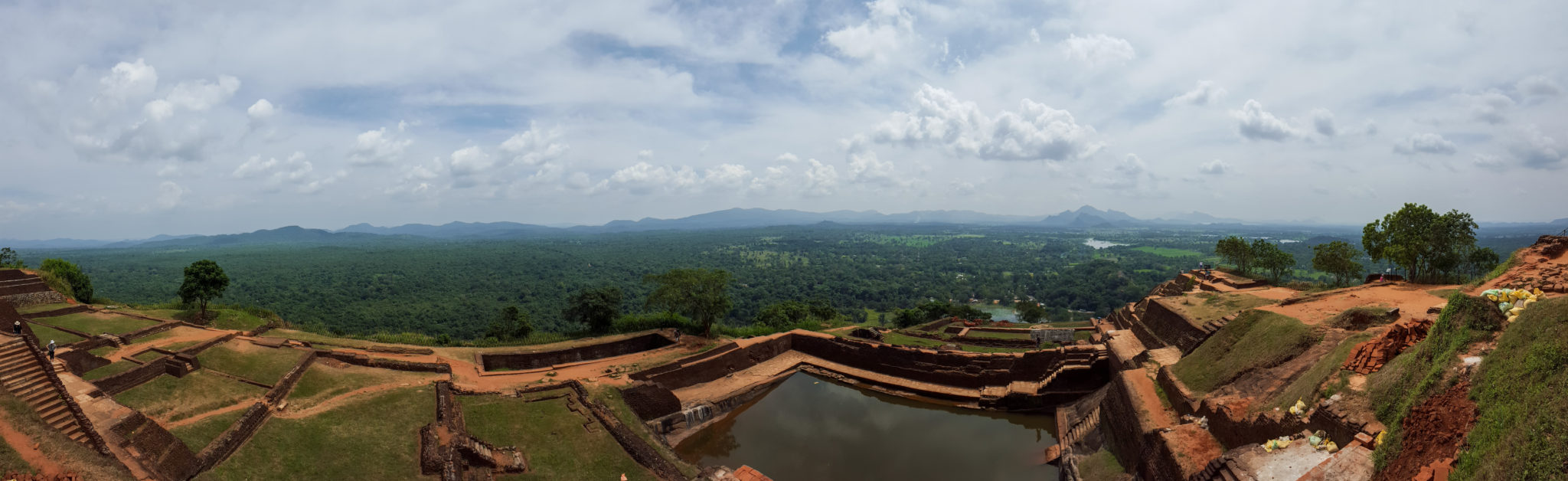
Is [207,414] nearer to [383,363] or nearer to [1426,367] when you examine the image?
[383,363]

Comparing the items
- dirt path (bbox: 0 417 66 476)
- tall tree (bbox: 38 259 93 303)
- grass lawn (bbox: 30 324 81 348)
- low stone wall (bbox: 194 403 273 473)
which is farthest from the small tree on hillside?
tall tree (bbox: 38 259 93 303)

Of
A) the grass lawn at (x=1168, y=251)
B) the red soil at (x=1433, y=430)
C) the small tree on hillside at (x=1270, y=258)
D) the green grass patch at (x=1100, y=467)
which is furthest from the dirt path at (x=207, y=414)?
the grass lawn at (x=1168, y=251)

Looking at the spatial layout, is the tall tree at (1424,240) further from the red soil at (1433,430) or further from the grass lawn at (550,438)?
the grass lawn at (550,438)

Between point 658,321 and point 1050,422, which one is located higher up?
point 658,321

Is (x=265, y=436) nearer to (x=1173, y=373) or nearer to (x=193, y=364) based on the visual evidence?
(x=193, y=364)

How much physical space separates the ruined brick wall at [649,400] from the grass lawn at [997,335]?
1679 cm

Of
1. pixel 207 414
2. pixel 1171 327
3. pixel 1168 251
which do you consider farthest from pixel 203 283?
pixel 1168 251

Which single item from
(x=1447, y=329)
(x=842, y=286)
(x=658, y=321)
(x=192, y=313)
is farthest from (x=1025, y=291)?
(x=192, y=313)

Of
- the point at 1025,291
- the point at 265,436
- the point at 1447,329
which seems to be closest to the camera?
the point at 1447,329

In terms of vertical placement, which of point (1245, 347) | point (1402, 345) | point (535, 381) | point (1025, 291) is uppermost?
point (1402, 345)

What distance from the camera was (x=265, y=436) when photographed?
1216 cm

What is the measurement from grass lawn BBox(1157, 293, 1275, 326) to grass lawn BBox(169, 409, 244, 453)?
27558 mm

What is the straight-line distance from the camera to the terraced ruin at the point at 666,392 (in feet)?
31.0

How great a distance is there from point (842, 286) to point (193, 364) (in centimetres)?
7745
